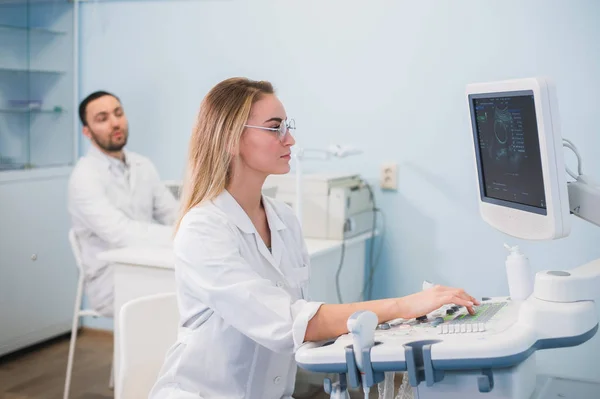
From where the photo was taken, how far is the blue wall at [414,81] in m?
3.07

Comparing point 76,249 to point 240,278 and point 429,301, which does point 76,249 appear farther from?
point 429,301

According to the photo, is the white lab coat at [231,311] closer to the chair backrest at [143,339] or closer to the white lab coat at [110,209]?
the chair backrest at [143,339]

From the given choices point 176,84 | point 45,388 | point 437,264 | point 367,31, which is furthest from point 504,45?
point 45,388

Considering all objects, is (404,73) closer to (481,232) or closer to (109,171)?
(481,232)

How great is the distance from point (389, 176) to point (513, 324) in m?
2.06

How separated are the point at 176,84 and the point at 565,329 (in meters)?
2.91

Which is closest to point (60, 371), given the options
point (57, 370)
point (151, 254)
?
point (57, 370)

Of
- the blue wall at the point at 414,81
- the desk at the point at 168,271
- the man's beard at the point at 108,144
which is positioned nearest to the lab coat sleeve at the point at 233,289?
the desk at the point at 168,271

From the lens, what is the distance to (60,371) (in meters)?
3.66

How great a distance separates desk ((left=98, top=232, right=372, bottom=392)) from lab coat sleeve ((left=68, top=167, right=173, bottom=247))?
21cm

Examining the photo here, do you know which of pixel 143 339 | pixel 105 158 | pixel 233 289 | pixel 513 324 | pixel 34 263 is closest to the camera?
pixel 513 324

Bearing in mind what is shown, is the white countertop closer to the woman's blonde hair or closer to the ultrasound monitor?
the woman's blonde hair

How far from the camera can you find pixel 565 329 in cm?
136

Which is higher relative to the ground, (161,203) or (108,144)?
(108,144)
